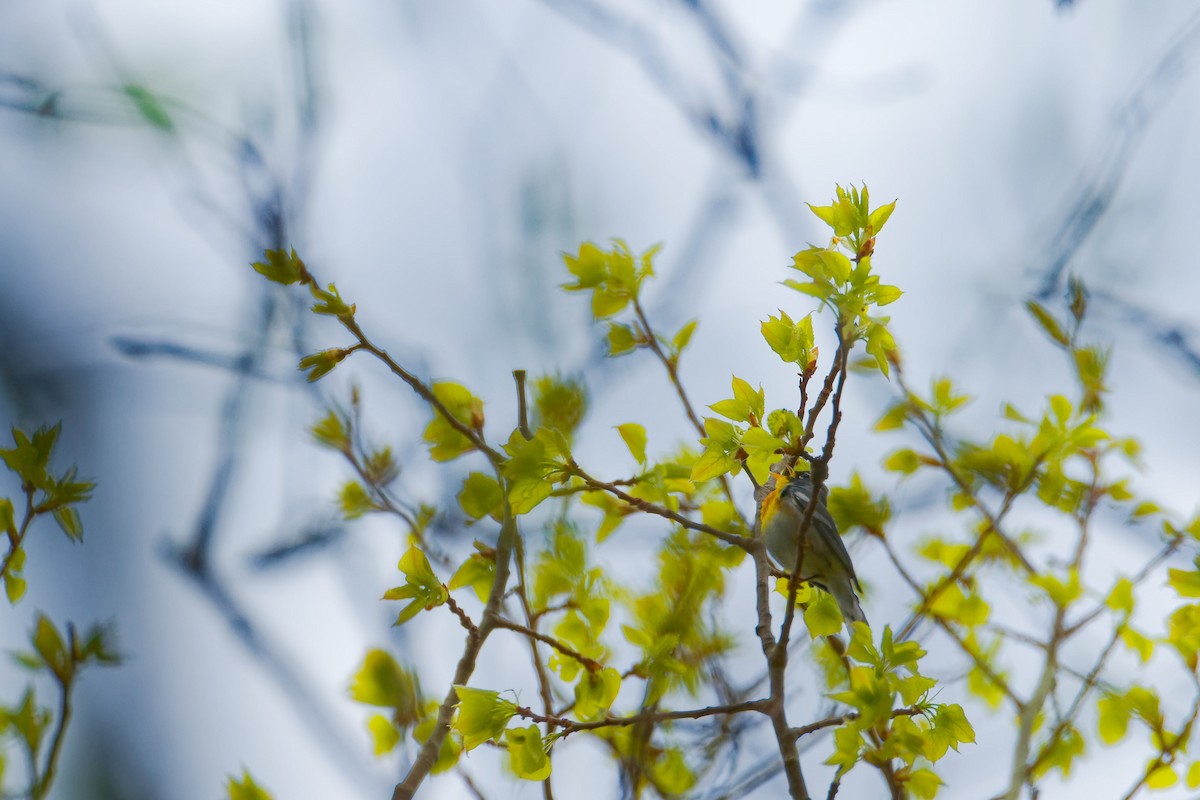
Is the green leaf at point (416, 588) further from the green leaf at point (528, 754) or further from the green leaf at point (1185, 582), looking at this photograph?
the green leaf at point (1185, 582)

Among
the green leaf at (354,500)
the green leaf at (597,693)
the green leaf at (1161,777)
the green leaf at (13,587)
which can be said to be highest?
the green leaf at (354,500)

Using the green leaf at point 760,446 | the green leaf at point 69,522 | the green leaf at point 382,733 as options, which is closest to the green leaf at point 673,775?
the green leaf at point 382,733

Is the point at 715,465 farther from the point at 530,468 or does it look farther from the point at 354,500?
the point at 354,500

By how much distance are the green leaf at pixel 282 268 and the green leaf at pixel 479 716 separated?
62cm

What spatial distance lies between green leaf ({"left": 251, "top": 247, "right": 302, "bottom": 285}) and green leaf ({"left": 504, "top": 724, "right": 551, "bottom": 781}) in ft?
2.30

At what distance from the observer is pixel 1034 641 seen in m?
1.90

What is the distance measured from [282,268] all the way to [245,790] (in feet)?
2.37

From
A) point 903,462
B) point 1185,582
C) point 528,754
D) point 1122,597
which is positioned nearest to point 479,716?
point 528,754

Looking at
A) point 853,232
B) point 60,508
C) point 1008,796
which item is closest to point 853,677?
point 1008,796

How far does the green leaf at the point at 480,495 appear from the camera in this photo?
5.00 feet

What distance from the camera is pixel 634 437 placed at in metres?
1.56

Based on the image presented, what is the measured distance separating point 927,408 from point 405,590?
1099 millimetres

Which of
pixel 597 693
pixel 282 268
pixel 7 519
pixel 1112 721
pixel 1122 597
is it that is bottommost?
pixel 1112 721

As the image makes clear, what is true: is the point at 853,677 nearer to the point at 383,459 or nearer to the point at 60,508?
the point at 383,459
